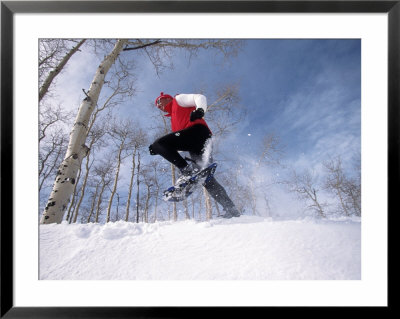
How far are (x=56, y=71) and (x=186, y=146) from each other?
154 cm

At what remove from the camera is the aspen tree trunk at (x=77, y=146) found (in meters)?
1.71

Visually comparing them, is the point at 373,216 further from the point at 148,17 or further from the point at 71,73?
the point at 71,73

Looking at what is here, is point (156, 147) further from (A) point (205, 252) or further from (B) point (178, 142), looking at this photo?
(A) point (205, 252)

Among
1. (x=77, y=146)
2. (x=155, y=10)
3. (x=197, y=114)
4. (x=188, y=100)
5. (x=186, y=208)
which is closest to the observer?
(x=155, y=10)

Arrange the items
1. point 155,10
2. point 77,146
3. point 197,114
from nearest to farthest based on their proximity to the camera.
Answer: point 155,10 < point 197,114 < point 77,146

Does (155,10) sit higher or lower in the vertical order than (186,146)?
higher

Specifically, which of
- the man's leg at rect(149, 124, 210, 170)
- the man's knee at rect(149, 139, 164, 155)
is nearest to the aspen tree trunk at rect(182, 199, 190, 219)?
the man's leg at rect(149, 124, 210, 170)

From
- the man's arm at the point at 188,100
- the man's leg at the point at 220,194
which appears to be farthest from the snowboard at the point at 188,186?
the man's arm at the point at 188,100

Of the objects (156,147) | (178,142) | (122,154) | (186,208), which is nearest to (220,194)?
(186,208)

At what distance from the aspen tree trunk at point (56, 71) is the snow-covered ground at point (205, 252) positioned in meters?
1.22

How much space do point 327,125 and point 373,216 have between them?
0.89 meters

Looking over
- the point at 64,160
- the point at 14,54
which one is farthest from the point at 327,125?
the point at 14,54

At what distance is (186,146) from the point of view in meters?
1.77

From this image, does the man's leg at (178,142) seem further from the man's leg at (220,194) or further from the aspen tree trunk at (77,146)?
the aspen tree trunk at (77,146)
